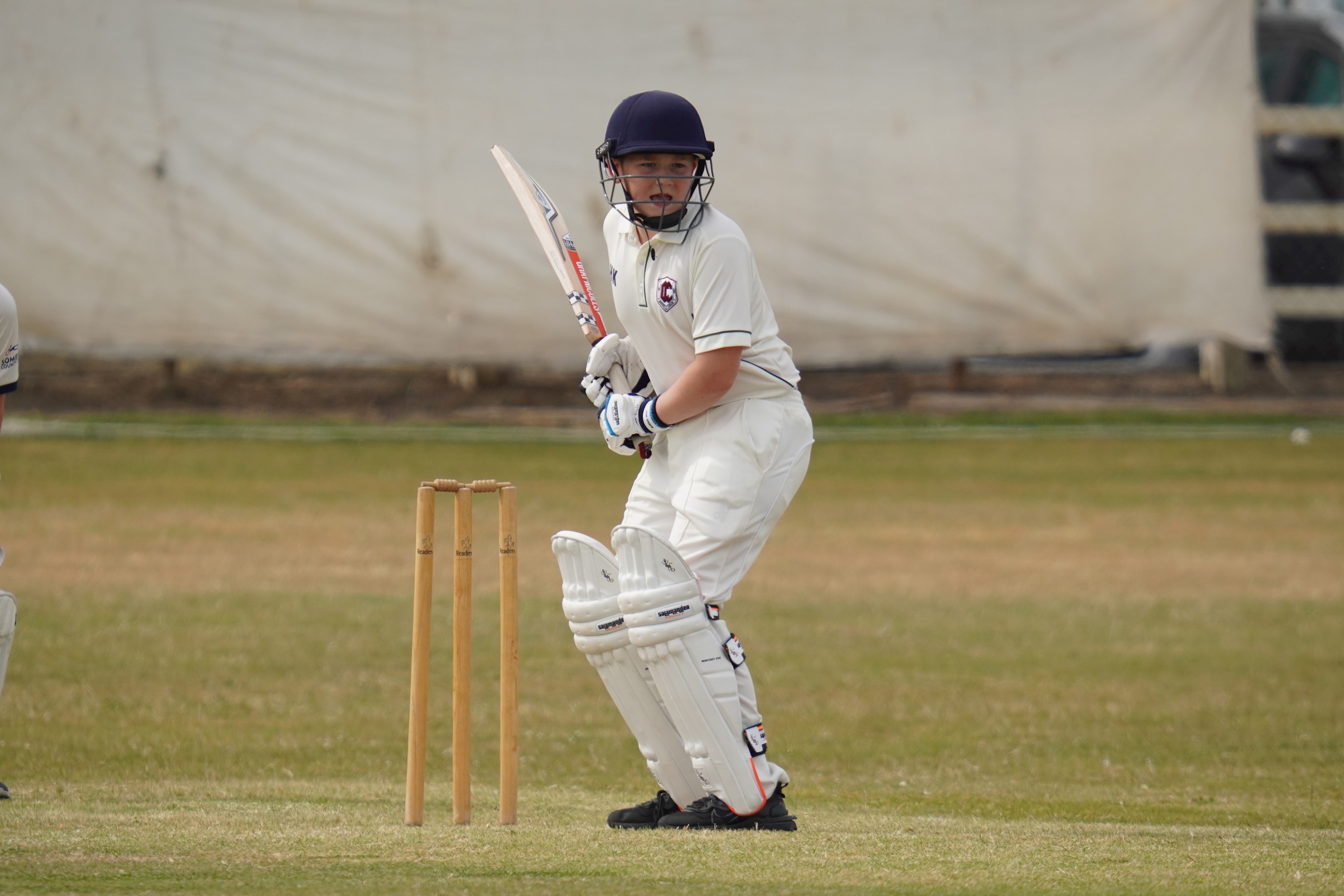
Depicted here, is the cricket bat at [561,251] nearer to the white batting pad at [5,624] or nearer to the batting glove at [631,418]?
the batting glove at [631,418]

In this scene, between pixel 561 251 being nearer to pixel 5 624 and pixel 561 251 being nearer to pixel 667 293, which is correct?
pixel 667 293

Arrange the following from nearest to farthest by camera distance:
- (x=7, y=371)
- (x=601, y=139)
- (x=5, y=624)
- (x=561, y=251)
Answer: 1. (x=5, y=624)
2. (x=7, y=371)
3. (x=561, y=251)
4. (x=601, y=139)

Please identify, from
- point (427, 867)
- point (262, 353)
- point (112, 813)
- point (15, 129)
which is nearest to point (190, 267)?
point (262, 353)

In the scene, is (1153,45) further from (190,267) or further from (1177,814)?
(1177,814)

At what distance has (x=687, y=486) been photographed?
3.30 meters

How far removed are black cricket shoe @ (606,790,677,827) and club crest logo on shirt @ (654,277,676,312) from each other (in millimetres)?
962

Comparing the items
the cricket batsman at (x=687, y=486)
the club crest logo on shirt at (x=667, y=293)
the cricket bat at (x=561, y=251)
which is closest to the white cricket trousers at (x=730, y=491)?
the cricket batsman at (x=687, y=486)

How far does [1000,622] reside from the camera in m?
6.72

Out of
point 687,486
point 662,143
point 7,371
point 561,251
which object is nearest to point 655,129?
point 662,143

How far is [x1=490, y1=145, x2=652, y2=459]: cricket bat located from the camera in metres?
3.63

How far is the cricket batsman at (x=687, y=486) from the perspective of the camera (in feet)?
10.5

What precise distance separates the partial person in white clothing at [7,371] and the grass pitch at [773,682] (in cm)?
34

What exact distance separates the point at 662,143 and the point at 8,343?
4.58 feet

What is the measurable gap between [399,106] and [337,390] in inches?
95.9
